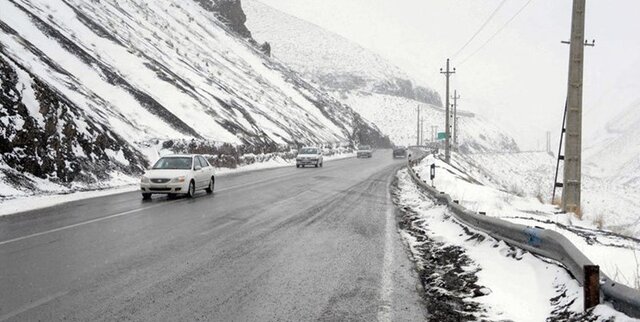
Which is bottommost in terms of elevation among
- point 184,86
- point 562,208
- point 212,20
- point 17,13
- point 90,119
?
point 562,208

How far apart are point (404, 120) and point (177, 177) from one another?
15300 centimetres

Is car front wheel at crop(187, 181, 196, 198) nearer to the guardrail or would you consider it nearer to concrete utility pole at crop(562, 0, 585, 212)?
the guardrail

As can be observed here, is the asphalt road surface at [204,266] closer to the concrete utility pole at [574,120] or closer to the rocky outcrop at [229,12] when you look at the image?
the concrete utility pole at [574,120]

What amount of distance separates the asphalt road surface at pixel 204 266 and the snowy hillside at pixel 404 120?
5562 inches

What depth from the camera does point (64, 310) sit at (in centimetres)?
532

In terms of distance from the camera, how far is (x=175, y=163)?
18.5 meters

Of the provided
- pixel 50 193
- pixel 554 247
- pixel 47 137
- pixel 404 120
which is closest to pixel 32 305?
pixel 554 247

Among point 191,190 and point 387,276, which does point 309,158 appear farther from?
point 387,276

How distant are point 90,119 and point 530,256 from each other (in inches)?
920

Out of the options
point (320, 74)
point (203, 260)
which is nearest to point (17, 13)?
point (203, 260)

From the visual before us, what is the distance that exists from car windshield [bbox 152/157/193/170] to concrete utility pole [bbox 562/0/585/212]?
11562mm

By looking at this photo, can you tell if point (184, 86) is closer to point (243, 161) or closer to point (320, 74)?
point (243, 161)

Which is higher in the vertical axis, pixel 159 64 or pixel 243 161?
pixel 159 64

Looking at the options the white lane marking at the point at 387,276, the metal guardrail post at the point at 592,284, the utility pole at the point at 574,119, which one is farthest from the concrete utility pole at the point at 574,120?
the metal guardrail post at the point at 592,284
